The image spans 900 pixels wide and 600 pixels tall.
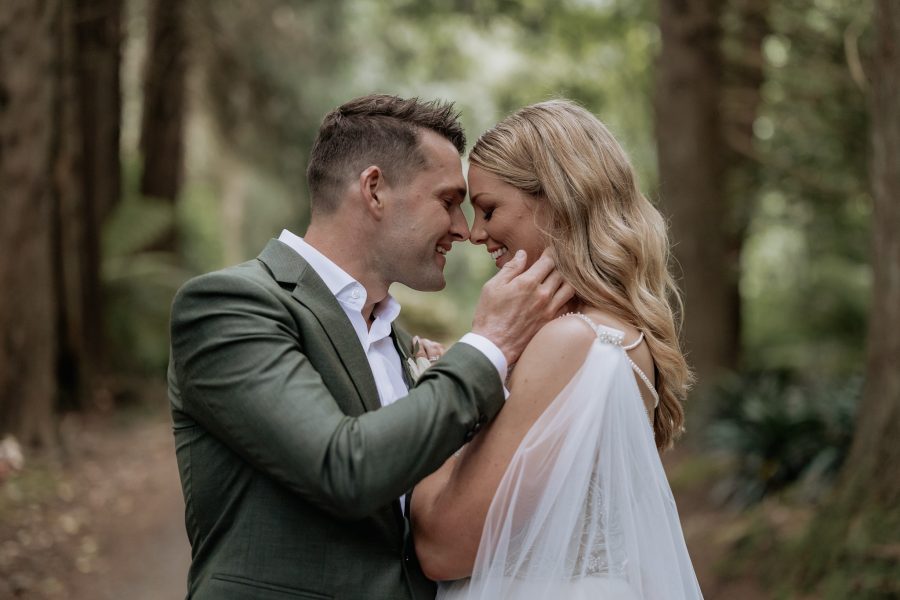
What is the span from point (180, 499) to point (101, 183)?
4.66 m

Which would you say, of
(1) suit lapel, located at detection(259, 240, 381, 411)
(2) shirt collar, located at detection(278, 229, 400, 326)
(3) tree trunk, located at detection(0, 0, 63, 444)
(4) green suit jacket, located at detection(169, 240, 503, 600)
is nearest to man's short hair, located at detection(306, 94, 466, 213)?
(2) shirt collar, located at detection(278, 229, 400, 326)

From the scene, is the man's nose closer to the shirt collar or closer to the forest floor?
the shirt collar

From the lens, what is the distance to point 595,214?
2959 mm

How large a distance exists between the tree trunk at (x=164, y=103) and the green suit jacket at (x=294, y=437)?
452 inches

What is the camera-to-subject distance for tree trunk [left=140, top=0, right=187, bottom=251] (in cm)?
1340

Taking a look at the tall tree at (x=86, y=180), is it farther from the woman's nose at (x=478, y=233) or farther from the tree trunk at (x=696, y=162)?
the woman's nose at (x=478, y=233)

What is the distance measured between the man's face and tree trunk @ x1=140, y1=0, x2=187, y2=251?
11.1m

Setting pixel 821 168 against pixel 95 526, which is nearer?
pixel 95 526

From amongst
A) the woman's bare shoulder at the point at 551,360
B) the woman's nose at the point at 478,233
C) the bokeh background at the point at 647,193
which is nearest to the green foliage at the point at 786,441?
the bokeh background at the point at 647,193

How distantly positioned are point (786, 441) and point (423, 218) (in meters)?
5.89

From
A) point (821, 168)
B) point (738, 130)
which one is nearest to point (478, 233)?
point (821, 168)

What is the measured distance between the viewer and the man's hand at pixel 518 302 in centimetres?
265

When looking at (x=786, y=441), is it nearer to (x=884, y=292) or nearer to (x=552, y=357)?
(x=884, y=292)

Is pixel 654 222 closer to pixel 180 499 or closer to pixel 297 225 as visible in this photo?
pixel 180 499
